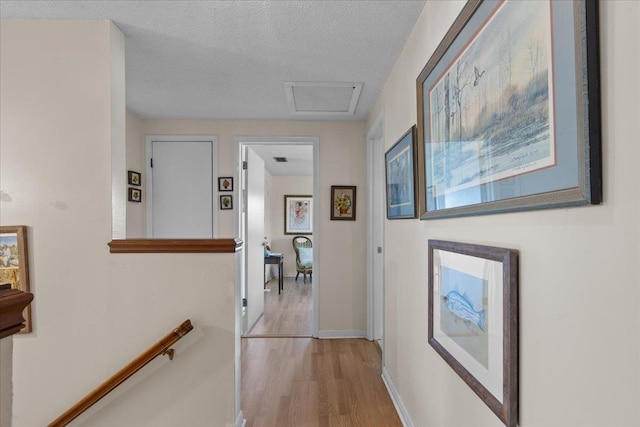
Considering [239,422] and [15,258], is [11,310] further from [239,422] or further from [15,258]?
[239,422]

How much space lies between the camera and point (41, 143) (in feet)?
5.96

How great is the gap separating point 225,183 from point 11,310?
3.21 m

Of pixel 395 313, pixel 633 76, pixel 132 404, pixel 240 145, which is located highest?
pixel 240 145

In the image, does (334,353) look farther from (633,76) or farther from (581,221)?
(633,76)

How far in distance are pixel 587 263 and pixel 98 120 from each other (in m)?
2.15

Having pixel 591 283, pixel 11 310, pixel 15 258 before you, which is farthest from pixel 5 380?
pixel 15 258

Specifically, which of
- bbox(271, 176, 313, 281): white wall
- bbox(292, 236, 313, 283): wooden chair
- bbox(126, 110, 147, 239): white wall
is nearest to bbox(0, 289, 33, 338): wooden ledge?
bbox(126, 110, 147, 239): white wall

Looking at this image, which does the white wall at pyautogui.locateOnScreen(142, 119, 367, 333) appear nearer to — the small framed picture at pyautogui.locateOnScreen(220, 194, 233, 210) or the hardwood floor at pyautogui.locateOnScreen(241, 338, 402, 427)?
the small framed picture at pyautogui.locateOnScreen(220, 194, 233, 210)

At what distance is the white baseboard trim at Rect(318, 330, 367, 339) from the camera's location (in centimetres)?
369

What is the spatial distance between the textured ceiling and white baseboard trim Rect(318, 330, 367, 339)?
238 cm

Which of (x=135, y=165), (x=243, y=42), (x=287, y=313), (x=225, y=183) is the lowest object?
(x=287, y=313)

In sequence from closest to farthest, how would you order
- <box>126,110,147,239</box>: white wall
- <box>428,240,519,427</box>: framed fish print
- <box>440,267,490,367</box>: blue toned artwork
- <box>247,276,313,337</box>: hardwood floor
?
<box>428,240,519,427</box>: framed fish print, <box>440,267,490,367</box>: blue toned artwork, <box>126,110,147,239</box>: white wall, <box>247,276,313,337</box>: hardwood floor

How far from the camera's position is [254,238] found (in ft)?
13.8

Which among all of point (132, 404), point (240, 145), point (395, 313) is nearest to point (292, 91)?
point (240, 145)
